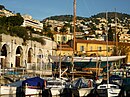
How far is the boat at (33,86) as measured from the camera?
2453cm

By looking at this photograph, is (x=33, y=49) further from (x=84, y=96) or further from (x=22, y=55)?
(x=84, y=96)

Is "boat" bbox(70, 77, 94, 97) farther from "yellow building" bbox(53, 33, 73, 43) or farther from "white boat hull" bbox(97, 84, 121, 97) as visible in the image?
"yellow building" bbox(53, 33, 73, 43)

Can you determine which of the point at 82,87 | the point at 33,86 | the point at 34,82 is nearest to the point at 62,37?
the point at 34,82

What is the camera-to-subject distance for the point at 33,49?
4859 cm

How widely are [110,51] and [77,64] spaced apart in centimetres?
2280

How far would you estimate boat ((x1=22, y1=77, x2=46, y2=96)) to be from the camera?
24.5 metres

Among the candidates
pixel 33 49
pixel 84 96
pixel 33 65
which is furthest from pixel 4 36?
pixel 84 96

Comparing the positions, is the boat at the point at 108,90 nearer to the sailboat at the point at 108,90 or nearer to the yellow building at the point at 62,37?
Result: the sailboat at the point at 108,90

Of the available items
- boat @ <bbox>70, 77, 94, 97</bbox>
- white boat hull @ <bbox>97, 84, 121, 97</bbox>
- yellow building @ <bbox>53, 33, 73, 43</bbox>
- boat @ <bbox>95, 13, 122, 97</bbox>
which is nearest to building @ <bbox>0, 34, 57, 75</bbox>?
boat @ <bbox>70, 77, 94, 97</bbox>

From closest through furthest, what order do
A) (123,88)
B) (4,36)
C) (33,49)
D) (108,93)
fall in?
(108,93), (123,88), (4,36), (33,49)

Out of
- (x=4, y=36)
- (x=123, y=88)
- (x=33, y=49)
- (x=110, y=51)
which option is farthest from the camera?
(x=110, y=51)

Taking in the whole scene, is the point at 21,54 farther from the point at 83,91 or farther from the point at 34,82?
the point at 83,91

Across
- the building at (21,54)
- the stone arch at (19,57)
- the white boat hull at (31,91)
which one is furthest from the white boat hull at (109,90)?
the stone arch at (19,57)

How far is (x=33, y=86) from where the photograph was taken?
998 inches
